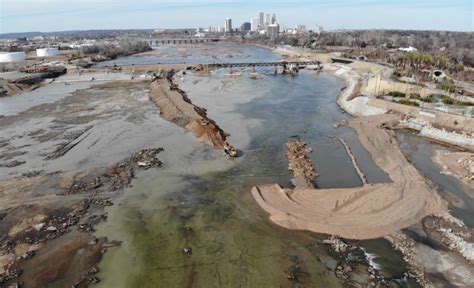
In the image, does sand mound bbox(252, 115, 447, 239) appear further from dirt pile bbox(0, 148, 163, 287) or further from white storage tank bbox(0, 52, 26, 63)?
white storage tank bbox(0, 52, 26, 63)

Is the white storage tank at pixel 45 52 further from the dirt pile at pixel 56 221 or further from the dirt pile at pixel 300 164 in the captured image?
the dirt pile at pixel 300 164

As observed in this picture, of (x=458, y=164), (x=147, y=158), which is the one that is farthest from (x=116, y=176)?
(x=458, y=164)

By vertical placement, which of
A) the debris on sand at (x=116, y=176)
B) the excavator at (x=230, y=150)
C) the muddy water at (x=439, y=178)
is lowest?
the muddy water at (x=439, y=178)

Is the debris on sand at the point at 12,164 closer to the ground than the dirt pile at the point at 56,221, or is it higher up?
higher up

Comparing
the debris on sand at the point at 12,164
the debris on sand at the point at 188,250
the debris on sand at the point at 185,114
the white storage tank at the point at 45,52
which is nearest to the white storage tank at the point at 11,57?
the white storage tank at the point at 45,52

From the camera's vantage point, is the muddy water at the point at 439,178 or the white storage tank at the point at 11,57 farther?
the white storage tank at the point at 11,57

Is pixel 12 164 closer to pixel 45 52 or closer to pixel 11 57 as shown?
pixel 11 57
